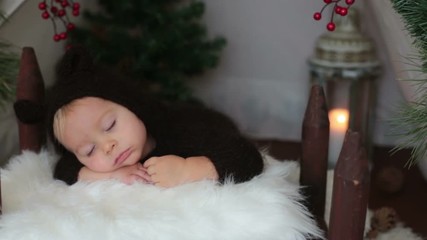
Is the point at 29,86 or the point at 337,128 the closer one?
the point at 29,86

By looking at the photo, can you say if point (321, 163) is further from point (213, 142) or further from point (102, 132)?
point (102, 132)

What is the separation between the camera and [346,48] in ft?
5.19

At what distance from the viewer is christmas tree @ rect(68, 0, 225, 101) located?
1.54 m

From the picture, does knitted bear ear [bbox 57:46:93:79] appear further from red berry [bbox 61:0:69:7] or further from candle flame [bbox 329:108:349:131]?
candle flame [bbox 329:108:349:131]

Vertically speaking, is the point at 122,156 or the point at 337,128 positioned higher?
the point at 122,156

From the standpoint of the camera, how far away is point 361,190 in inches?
29.0

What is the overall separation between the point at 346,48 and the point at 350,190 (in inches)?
35.9

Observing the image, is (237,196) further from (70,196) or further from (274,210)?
(70,196)

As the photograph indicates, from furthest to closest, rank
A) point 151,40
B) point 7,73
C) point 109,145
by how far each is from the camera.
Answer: point 151,40 → point 7,73 → point 109,145

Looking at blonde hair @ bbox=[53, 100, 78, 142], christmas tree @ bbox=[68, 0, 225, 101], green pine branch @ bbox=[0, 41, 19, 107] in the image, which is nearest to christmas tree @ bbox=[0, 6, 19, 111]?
green pine branch @ bbox=[0, 41, 19, 107]

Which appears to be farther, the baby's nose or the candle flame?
the candle flame

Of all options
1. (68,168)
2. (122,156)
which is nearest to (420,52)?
(122,156)

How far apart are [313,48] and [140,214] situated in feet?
3.39

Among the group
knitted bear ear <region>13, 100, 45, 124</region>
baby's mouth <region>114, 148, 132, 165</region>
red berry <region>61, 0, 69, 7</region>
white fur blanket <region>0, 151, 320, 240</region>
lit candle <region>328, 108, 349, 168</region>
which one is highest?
red berry <region>61, 0, 69, 7</region>
